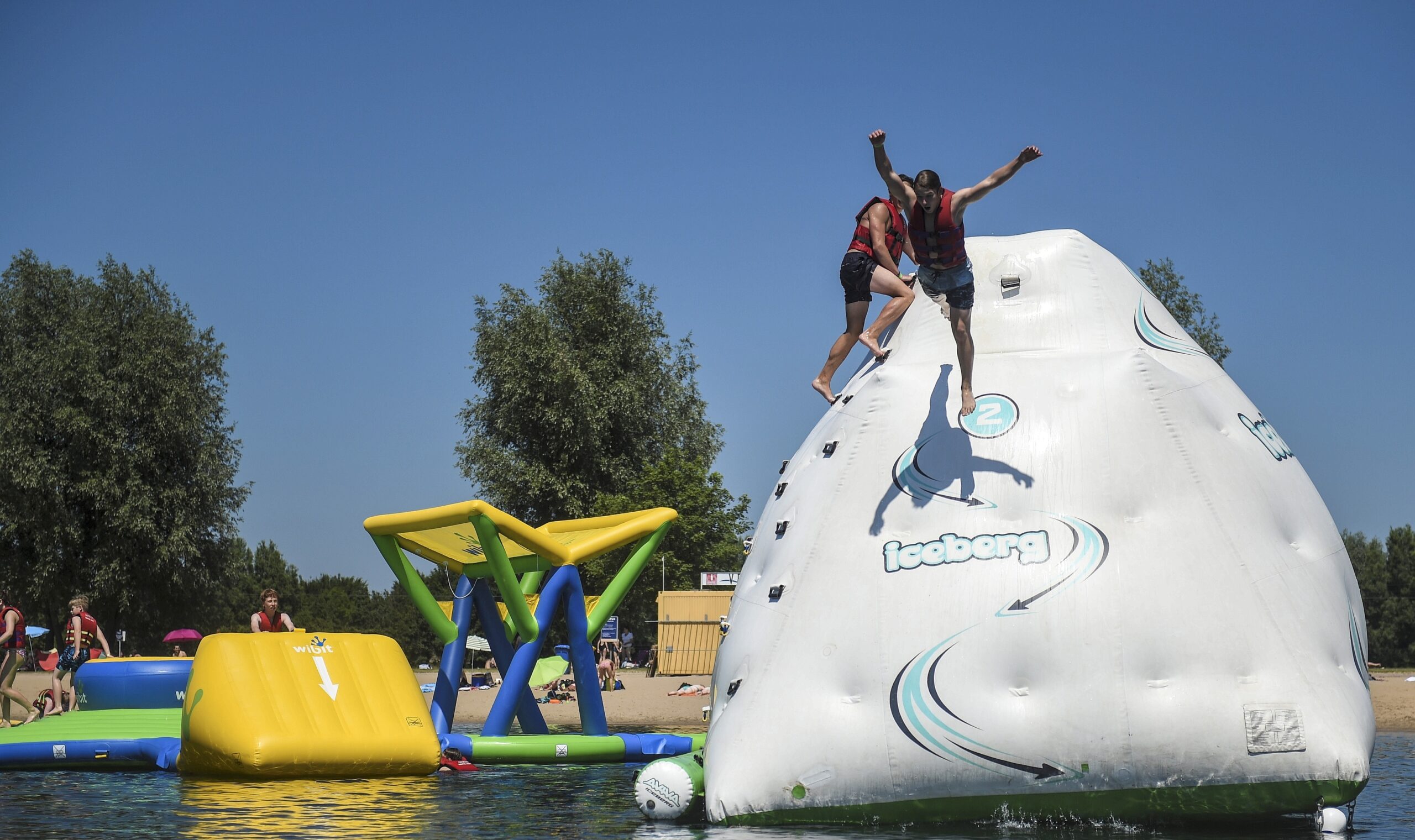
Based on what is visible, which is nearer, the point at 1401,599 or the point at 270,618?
the point at 270,618

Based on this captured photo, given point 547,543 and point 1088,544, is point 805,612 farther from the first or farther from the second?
point 547,543

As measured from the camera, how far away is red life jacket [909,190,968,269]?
32.8 ft

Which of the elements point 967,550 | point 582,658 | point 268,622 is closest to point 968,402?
point 967,550

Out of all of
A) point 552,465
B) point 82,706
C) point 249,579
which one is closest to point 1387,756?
point 82,706

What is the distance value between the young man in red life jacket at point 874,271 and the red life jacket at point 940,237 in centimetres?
113

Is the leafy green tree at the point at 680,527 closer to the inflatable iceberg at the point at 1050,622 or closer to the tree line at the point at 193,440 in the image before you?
the tree line at the point at 193,440

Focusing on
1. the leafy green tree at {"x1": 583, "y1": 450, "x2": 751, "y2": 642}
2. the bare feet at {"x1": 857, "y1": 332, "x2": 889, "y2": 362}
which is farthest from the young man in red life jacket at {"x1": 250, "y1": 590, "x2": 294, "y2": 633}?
the leafy green tree at {"x1": 583, "y1": 450, "x2": 751, "y2": 642}

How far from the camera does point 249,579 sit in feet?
386

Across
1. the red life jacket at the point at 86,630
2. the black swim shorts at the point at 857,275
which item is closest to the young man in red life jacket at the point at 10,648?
the red life jacket at the point at 86,630

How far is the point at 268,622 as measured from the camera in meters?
17.3

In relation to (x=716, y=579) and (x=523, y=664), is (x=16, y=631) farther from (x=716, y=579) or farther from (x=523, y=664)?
(x=716, y=579)

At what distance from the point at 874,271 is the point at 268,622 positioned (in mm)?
9919

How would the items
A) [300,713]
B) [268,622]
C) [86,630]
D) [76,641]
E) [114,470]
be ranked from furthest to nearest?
[114,470] → [86,630] → [76,641] → [268,622] → [300,713]

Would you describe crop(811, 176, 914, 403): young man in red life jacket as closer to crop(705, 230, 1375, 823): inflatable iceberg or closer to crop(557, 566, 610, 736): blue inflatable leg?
crop(705, 230, 1375, 823): inflatable iceberg
